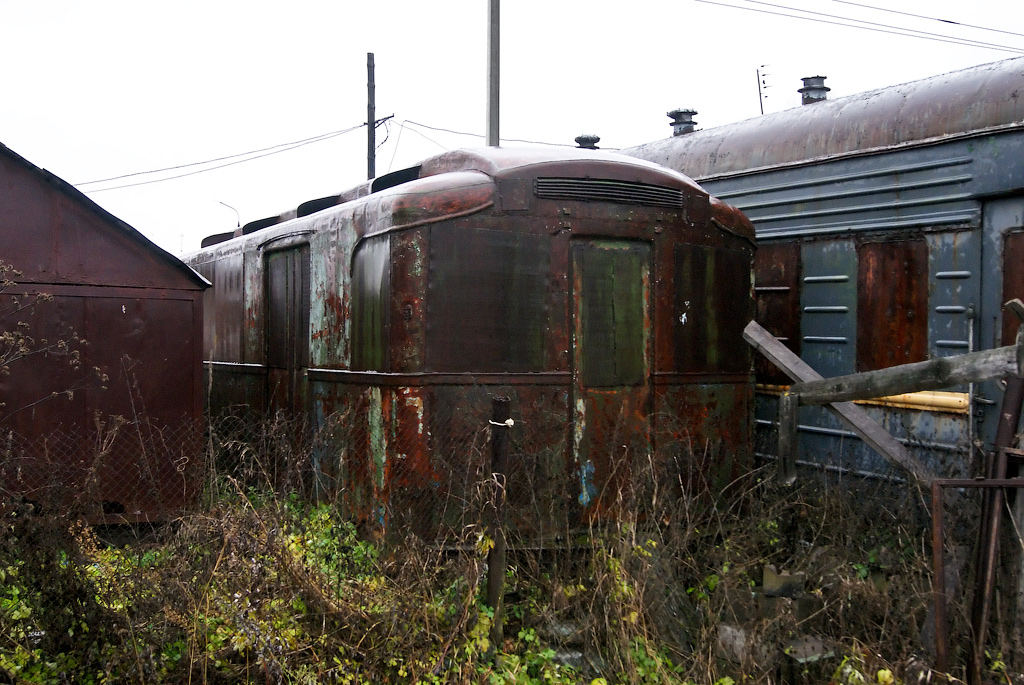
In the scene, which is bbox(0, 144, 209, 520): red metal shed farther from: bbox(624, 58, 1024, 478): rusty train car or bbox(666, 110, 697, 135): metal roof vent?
bbox(666, 110, 697, 135): metal roof vent

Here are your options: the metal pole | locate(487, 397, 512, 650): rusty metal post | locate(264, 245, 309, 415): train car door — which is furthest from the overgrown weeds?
the metal pole

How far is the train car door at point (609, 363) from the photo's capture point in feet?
20.9

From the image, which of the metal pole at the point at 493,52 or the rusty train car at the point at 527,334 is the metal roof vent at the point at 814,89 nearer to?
the rusty train car at the point at 527,334

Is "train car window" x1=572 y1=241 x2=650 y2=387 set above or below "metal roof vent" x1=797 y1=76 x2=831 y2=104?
below

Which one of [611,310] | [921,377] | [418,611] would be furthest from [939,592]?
[611,310]

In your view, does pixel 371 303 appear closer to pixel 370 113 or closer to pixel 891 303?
pixel 891 303

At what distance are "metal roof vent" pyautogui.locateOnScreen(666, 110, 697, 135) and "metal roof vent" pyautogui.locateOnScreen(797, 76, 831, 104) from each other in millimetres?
1361

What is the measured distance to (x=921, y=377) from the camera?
189 inches

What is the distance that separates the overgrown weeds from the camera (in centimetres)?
428

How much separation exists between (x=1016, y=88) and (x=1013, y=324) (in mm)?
1738

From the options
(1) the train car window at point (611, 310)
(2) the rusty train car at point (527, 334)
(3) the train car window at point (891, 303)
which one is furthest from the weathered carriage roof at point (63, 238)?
(3) the train car window at point (891, 303)

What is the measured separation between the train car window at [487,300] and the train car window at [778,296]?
97.7 inches

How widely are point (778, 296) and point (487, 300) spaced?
3079 mm

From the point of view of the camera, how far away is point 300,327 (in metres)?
7.56
